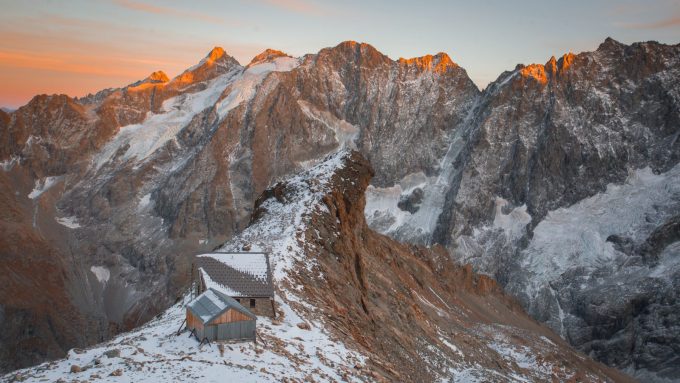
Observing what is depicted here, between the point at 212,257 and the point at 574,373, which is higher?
the point at 212,257

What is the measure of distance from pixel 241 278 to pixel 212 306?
21.1ft

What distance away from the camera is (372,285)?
65.9 meters

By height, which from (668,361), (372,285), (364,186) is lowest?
(668,361)

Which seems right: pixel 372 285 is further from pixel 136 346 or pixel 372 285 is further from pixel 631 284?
pixel 631 284

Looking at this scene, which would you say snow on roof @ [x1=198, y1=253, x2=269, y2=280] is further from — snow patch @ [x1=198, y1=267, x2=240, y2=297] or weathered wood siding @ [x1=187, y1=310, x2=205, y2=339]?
weathered wood siding @ [x1=187, y1=310, x2=205, y2=339]

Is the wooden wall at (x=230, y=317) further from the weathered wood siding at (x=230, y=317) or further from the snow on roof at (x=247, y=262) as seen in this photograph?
the snow on roof at (x=247, y=262)

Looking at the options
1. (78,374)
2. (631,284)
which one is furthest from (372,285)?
(631,284)

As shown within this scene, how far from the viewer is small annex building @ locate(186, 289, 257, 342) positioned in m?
29.7

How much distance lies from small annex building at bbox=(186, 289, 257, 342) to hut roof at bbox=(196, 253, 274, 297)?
16.2 feet

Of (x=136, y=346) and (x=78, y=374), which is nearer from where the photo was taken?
(x=78, y=374)

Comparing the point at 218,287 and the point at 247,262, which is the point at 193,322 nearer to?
the point at 218,287

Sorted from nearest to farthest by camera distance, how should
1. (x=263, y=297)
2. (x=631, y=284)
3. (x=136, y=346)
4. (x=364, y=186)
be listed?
(x=136, y=346) < (x=263, y=297) < (x=364, y=186) < (x=631, y=284)

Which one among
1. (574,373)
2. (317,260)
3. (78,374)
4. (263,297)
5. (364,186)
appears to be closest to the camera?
(78,374)

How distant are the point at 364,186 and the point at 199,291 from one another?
29587mm
